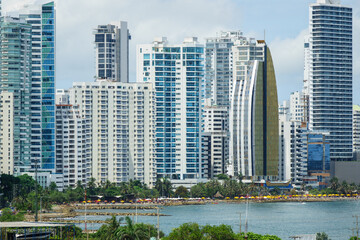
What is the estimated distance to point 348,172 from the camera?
610 ft

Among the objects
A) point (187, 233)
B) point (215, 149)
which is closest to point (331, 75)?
point (215, 149)

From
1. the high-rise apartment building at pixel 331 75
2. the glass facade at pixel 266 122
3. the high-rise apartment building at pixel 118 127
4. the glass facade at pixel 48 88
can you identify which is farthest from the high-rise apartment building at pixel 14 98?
the high-rise apartment building at pixel 331 75

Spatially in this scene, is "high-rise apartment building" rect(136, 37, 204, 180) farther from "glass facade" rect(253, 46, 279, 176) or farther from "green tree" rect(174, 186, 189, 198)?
"glass facade" rect(253, 46, 279, 176)

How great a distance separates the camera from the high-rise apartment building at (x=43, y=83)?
146 m

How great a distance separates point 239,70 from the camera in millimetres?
175125

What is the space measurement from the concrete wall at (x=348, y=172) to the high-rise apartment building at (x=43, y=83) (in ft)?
216

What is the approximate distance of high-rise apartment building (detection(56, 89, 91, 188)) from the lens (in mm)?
151500

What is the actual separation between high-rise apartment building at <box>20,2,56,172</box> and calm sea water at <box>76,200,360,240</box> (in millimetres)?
16023

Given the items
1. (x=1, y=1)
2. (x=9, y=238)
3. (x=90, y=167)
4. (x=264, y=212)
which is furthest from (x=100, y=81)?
(x=9, y=238)

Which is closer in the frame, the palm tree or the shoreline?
the palm tree

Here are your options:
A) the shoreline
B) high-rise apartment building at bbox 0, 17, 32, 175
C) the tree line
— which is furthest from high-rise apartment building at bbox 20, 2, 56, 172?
the shoreline

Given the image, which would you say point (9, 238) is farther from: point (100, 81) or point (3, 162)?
point (100, 81)

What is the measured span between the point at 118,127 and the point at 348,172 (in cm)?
5206

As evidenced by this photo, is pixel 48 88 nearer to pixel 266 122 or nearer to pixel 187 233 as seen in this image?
pixel 266 122
